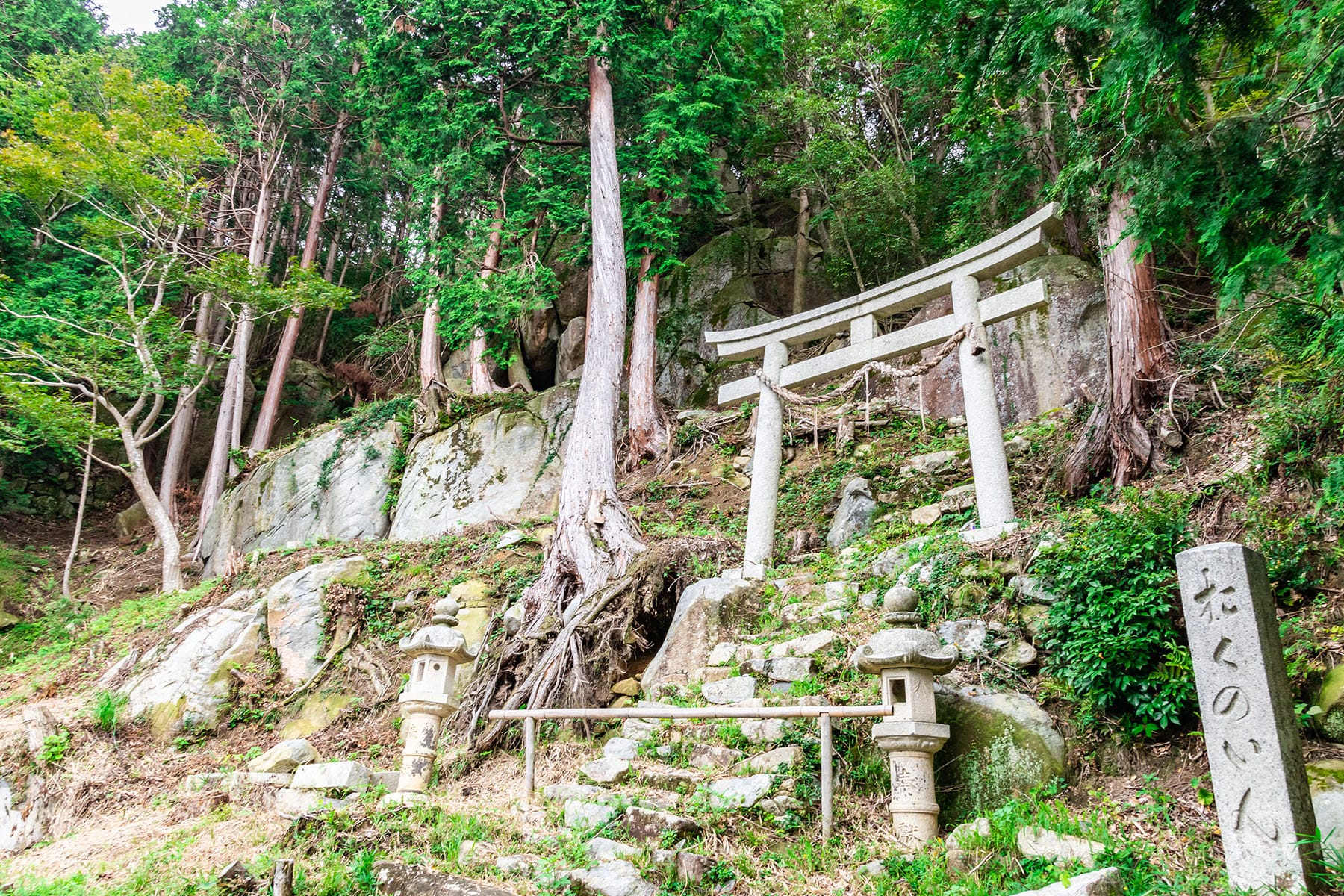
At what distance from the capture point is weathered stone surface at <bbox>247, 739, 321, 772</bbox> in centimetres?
695

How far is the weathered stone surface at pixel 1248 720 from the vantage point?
290 cm

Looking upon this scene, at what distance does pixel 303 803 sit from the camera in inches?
208

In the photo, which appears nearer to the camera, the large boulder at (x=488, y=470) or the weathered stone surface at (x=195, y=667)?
the weathered stone surface at (x=195, y=667)

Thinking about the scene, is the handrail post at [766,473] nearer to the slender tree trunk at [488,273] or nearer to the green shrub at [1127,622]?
the green shrub at [1127,622]

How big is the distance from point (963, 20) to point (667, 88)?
7.64 m

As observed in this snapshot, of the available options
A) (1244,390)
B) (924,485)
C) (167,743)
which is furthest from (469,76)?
(1244,390)

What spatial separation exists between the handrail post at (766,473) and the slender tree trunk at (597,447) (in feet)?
4.04

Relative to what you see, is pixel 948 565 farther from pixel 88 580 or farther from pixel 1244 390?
pixel 88 580

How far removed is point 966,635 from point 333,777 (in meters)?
4.53

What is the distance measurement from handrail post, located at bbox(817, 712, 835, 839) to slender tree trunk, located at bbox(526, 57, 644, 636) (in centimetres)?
290

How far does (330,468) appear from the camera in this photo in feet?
45.4

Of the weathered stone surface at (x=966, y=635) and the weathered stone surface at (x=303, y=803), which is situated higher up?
the weathered stone surface at (x=966, y=635)

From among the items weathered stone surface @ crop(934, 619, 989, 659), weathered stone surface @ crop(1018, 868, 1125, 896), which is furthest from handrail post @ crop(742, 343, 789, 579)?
weathered stone surface @ crop(1018, 868, 1125, 896)

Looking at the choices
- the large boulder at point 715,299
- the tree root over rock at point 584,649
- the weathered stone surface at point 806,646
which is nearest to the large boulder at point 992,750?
the weathered stone surface at point 806,646
